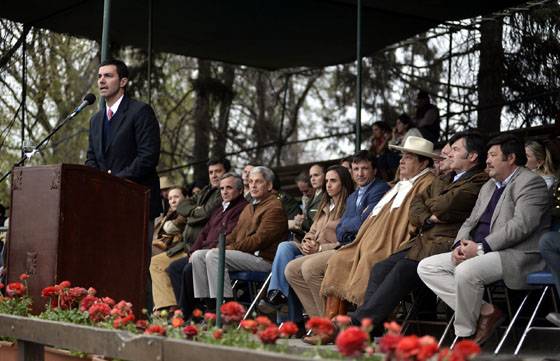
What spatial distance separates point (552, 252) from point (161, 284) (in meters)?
4.43

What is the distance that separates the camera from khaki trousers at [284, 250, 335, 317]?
7750 millimetres

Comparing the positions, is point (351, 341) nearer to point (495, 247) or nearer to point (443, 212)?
point (495, 247)

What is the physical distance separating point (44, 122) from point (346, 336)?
69.4 ft

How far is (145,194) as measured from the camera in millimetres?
6336

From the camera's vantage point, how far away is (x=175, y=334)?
446 centimetres

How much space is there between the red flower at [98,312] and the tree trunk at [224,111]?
13.8 m

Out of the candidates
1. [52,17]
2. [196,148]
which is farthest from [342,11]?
[196,148]

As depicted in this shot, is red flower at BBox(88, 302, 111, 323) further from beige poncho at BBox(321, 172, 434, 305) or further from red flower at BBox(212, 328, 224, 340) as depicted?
beige poncho at BBox(321, 172, 434, 305)

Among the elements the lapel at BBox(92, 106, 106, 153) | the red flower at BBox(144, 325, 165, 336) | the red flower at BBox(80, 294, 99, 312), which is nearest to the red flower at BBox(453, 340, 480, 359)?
the red flower at BBox(144, 325, 165, 336)

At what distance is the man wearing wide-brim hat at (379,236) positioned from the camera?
7.37 m

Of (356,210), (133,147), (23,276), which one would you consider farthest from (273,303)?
(23,276)

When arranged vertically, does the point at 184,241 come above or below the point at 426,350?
above

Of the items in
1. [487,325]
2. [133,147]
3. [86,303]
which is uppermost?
[133,147]

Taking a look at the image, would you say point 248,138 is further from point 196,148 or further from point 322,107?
point 322,107
